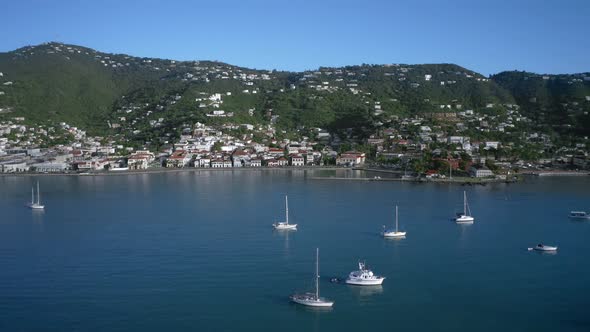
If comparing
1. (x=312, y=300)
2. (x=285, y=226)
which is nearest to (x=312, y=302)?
(x=312, y=300)

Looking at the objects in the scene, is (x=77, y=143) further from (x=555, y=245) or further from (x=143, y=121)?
(x=555, y=245)

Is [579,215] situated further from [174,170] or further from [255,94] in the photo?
[255,94]

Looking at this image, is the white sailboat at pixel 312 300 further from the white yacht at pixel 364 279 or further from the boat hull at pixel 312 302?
the white yacht at pixel 364 279

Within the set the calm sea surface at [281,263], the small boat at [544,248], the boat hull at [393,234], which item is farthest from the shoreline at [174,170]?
the small boat at [544,248]

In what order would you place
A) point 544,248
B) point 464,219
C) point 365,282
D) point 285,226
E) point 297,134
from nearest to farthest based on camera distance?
point 365,282 → point 544,248 → point 285,226 → point 464,219 → point 297,134

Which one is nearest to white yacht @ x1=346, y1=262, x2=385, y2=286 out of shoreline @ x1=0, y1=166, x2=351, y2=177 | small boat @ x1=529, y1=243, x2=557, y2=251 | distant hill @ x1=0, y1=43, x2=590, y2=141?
small boat @ x1=529, y1=243, x2=557, y2=251
